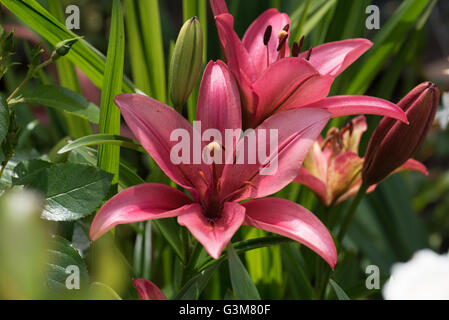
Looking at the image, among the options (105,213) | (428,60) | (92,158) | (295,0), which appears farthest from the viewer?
(428,60)

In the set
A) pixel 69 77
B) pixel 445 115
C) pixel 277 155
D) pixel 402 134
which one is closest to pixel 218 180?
pixel 277 155

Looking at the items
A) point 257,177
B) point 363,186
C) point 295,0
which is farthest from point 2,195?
point 295,0

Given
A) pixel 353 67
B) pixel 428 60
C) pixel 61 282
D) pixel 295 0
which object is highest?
pixel 428 60

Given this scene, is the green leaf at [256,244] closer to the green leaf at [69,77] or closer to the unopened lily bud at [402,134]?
the unopened lily bud at [402,134]

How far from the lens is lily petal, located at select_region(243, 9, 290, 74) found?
49cm

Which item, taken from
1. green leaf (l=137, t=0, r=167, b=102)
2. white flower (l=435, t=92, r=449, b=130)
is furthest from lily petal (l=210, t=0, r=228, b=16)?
white flower (l=435, t=92, r=449, b=130)

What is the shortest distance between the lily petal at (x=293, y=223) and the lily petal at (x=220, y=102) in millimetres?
68

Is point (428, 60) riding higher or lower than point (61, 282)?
higher

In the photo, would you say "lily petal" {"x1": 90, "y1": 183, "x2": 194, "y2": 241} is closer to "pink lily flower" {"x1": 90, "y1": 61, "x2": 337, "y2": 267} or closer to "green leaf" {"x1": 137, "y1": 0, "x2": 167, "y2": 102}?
"pink lily flower" {"x1": 90, "y1": 61, "x2": 337, "y2": 267}

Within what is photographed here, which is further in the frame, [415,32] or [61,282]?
[415,32]

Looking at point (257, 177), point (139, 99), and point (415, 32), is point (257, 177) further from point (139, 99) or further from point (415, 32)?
point (415, 32)

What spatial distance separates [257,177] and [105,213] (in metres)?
0.12

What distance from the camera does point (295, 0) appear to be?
78 cm

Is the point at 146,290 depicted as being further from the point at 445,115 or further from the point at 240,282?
the point at 445,115
